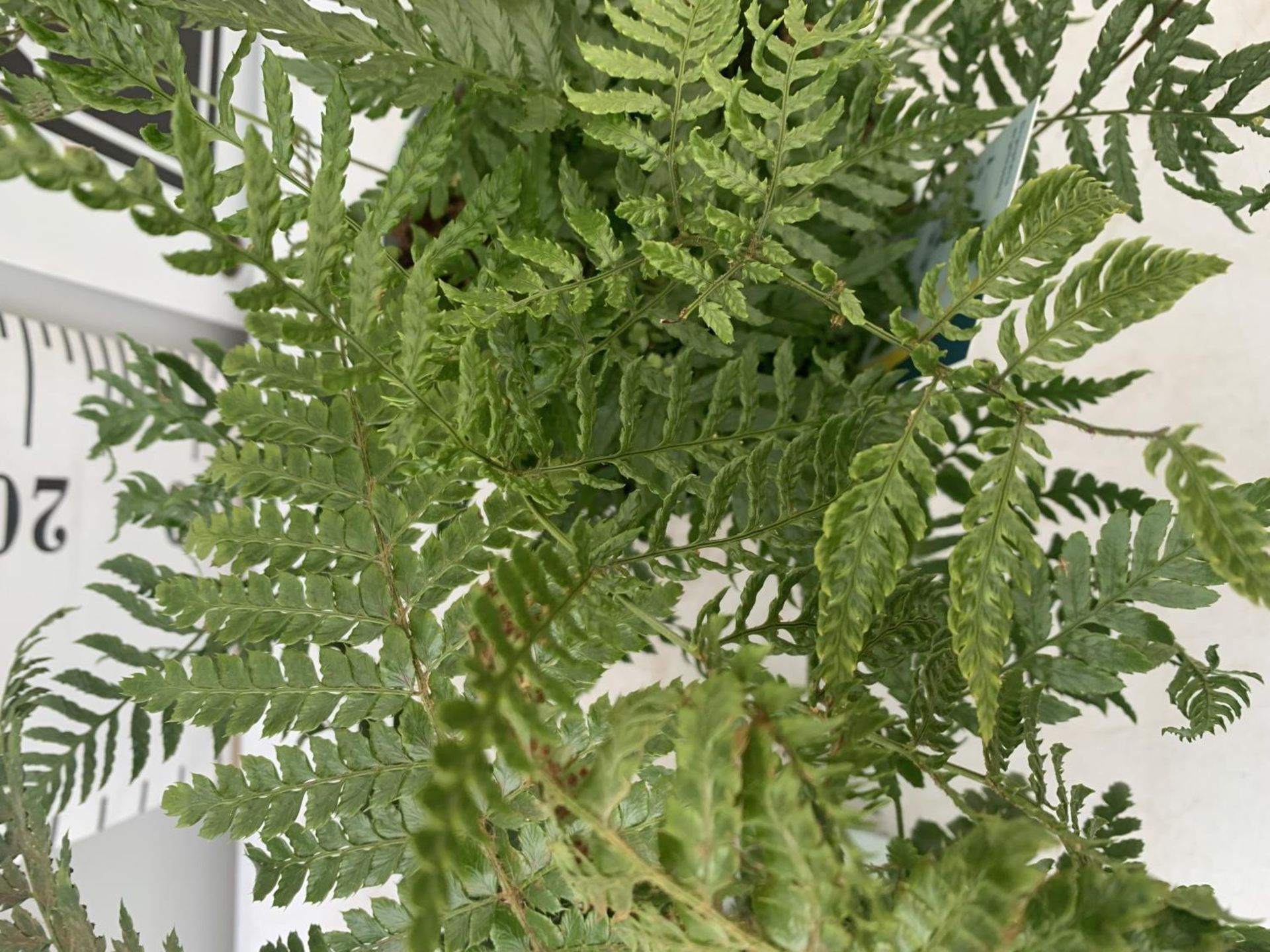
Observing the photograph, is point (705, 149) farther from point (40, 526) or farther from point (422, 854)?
point (40, 526)

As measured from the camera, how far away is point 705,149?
312mm

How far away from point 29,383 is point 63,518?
0.49 ft

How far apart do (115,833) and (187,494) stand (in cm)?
58

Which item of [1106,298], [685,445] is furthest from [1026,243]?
[685,445]

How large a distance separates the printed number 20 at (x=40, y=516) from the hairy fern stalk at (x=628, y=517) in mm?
388

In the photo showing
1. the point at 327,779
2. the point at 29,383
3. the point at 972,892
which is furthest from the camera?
the point at 29,383

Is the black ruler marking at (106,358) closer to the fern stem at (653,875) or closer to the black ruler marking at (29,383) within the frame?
the black ruler marking at (29,383)

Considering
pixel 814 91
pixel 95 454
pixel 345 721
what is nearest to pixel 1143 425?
pixel 814 91

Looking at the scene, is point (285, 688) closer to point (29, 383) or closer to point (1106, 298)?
point (1106, 298)

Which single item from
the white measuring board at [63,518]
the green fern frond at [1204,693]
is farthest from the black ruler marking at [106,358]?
the green fern frond at [1204,693]

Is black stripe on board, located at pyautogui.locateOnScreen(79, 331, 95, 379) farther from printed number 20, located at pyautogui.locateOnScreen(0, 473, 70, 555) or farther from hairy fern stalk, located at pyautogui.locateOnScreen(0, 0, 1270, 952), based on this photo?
hairy fern stalk, located at pyautogui.locateOnScreen(0, 0, 1270, 952)

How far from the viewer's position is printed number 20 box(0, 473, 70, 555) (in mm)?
833

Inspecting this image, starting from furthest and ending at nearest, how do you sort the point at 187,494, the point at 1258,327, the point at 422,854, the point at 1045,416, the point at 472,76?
the point at 1258,327
the point at 187,494
the point at 472,76
the point at 1045,416
the point at 422,854

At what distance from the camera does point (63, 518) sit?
2.93 ft
